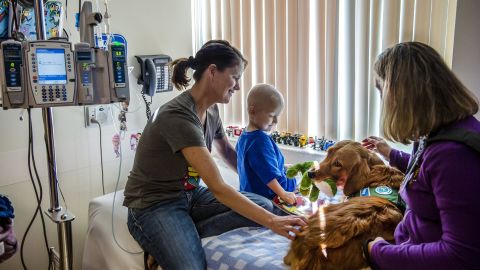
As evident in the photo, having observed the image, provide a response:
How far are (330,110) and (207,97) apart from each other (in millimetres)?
902

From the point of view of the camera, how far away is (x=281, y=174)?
5.92 ft

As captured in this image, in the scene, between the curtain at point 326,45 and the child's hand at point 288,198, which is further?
the curtain at point 326,45

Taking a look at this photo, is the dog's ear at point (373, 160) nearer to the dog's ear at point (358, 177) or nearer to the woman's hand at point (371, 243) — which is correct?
the dog's ear at point (358, 177)

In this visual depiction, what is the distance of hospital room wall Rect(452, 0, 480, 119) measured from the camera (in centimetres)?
162

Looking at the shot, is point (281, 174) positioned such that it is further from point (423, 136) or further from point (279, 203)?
point (423, 136)

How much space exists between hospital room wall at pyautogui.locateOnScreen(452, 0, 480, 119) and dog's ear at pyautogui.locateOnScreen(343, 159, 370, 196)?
0.62m

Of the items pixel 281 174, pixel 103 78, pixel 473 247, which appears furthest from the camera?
pixel 281 174

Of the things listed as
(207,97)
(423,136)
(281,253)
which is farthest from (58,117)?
(423,136)

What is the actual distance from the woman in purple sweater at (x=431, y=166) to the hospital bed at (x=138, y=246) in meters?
0.42

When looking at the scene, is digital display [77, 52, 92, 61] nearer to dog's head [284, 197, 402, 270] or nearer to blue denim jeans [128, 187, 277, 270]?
blue denim jeans [128, 187, 277, 270]

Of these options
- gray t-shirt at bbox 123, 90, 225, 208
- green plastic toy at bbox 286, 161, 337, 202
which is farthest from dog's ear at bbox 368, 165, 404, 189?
gray t-shirt at bbox 123, 90, 225, 208

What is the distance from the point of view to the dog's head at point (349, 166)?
1.44m

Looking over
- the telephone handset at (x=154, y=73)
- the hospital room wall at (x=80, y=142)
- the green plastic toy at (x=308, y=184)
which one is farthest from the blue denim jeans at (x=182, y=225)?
the telephone handset at (x=154, y=73)

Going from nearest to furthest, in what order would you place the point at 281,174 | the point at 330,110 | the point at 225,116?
the point at 281,174
the point at 330,110
the point at 225,116
